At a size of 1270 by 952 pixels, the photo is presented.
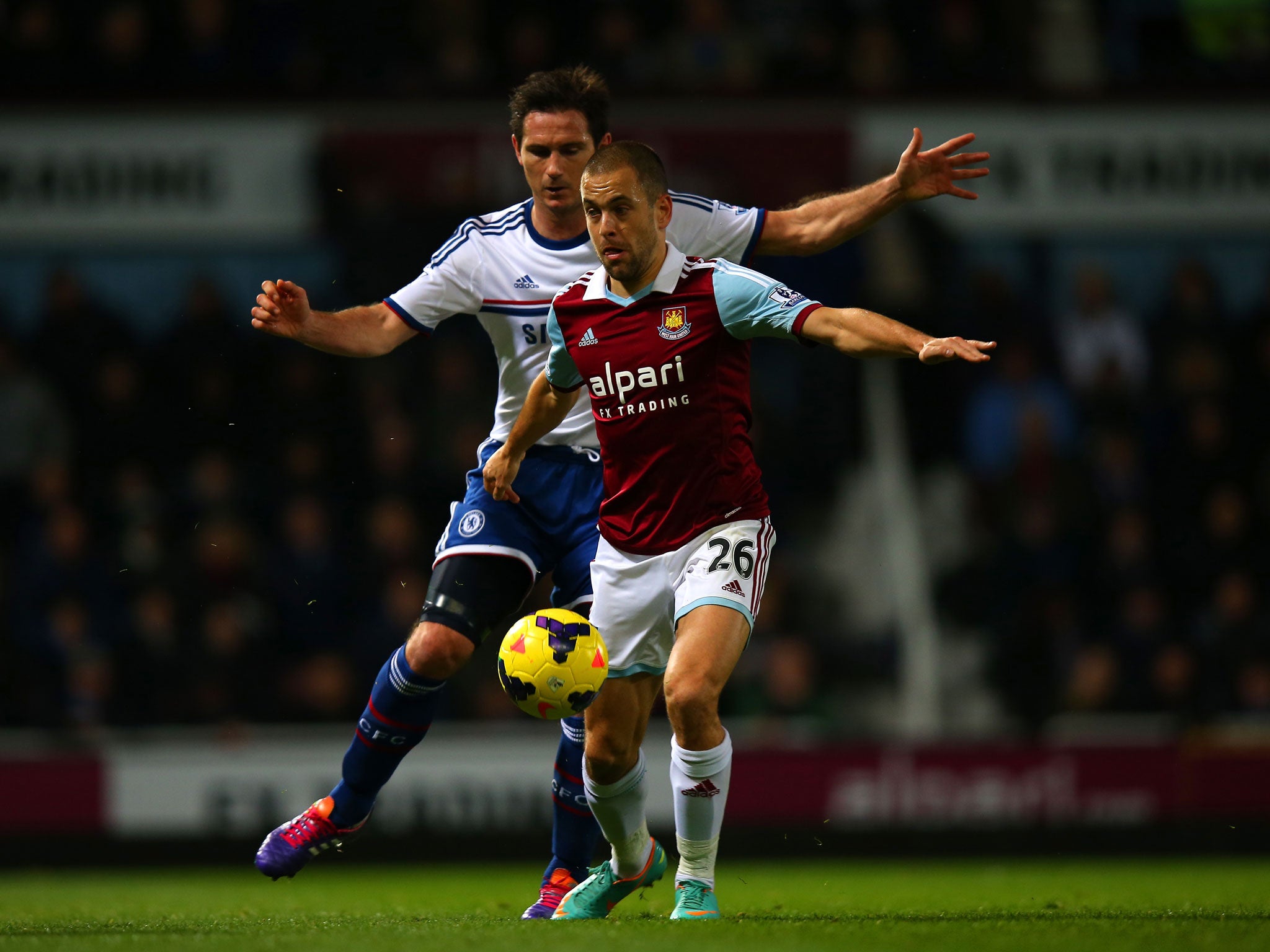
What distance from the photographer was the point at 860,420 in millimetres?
12383

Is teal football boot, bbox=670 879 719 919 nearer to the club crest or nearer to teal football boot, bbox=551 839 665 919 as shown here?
teal football boot, bbox=551 839 665 919

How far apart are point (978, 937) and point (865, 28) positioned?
8.51 meters

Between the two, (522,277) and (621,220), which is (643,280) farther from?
(522,277)

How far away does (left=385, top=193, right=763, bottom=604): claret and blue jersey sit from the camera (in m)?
6.32

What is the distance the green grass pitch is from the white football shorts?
87 cm

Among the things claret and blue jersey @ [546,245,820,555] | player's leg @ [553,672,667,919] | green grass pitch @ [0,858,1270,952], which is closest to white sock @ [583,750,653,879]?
player's leg @ [553,672,667,919]

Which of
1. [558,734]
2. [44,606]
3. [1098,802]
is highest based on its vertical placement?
[44,606]

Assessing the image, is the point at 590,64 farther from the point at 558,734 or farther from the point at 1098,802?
the point at 1098,802

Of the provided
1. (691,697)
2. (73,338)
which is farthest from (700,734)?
(73,338)

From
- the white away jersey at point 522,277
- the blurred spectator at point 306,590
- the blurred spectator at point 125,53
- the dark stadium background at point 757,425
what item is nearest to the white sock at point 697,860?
the white away jersey at point 522,277

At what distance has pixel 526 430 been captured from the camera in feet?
20.1

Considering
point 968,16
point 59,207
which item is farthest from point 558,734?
point 968,16

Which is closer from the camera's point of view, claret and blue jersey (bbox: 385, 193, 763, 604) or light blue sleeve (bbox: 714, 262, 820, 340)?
light blue sleeve (bbox: 714, 262, 820, 340)

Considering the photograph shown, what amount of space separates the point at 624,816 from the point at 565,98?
246cm
